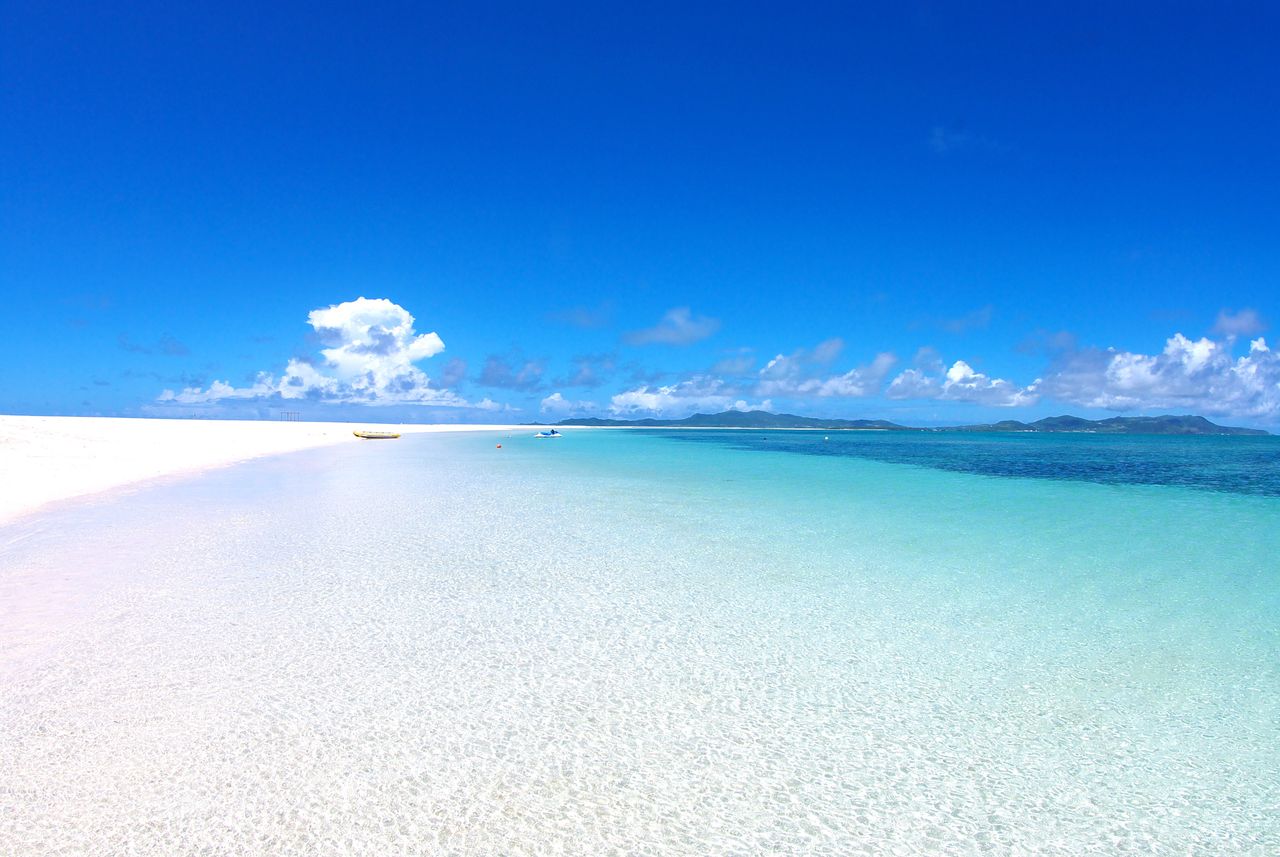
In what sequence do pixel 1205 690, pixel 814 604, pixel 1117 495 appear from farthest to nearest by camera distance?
pixel 1117 495, pixel 814 604, pixel 1205 690

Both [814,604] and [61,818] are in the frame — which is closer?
[61,818]

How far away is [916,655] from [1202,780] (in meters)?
2.09

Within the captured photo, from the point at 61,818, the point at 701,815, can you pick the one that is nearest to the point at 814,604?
the point at 701,815

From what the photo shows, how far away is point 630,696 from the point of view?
4.77 metres

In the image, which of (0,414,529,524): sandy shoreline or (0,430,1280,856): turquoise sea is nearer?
(0,430,1280,856): turquoise sea

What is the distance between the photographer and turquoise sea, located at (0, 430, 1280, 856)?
3248 millimetres

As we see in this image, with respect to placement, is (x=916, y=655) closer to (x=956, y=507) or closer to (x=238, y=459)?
(x=956, y=507)

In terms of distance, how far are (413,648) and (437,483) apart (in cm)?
1554

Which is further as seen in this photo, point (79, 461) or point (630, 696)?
point (79, 461)

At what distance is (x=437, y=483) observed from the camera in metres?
20.6

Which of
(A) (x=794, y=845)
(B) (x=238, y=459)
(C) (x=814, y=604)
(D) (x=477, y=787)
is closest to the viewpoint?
(A) (x=794, y=845)

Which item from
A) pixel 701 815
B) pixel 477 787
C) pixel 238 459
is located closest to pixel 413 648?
pixel 477 787

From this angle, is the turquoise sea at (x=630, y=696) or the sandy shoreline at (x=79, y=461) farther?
the sandy shoreline at (x=79, y=461)

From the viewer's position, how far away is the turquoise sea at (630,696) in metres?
3.25
